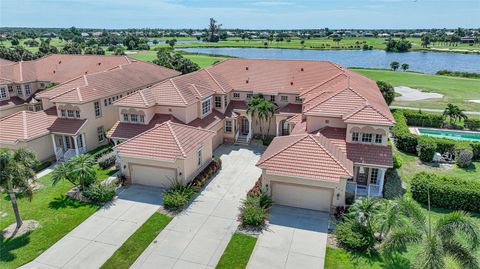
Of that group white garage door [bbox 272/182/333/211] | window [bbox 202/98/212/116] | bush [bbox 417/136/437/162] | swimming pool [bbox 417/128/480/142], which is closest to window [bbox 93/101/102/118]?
window [bbox 202/98/212/116]

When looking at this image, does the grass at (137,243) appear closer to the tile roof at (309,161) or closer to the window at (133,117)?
the tile roof at (309,161)

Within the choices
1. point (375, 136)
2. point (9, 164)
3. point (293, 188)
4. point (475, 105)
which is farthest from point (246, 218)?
point (475, 105)

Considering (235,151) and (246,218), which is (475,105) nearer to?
(235,151)

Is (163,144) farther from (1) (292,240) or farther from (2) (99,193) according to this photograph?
(1) (292,240)

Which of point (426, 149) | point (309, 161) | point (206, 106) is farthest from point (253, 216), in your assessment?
point (426, 149)

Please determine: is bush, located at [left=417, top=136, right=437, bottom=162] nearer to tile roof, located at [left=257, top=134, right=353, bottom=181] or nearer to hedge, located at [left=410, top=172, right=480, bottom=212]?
hedge, located at [left=410, top=172, right=480, bottom=212]

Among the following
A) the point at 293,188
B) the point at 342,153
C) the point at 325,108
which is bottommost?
the point at 293,188

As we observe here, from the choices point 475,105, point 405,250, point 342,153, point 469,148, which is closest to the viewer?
point 405,250
